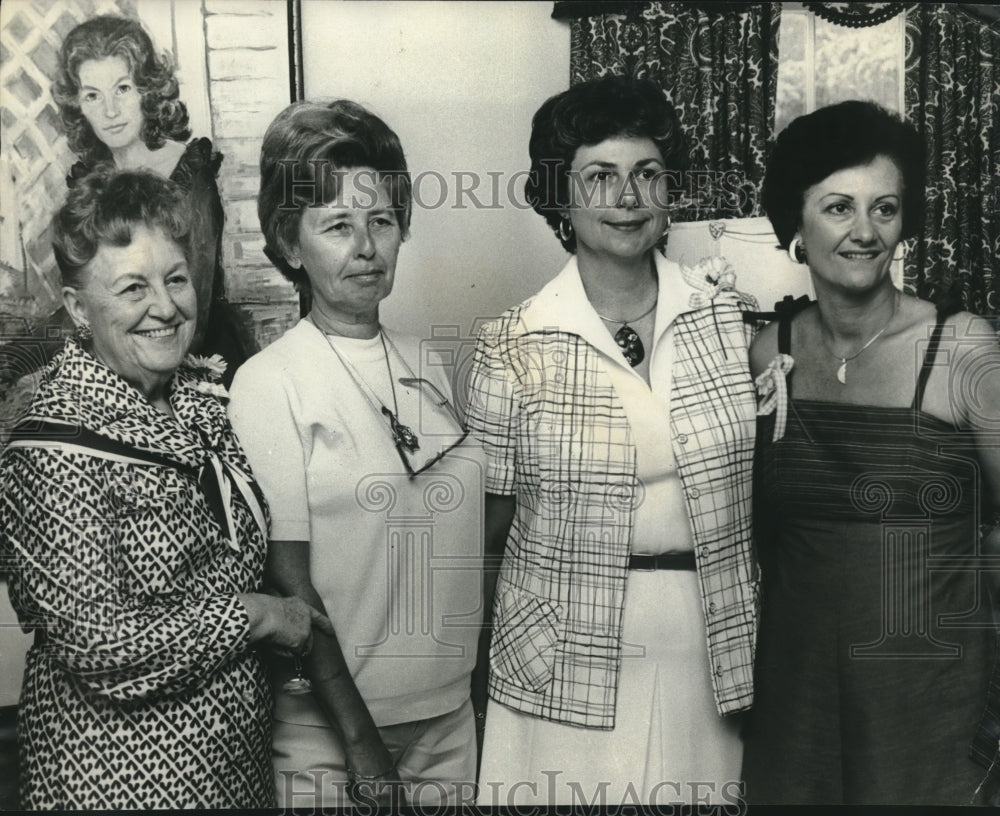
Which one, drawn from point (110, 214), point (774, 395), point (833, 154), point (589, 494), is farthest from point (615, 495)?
→ point (110, 214)

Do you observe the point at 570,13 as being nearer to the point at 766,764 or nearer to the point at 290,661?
the point at 290,661

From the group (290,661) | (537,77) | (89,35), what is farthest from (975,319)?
(89,35)

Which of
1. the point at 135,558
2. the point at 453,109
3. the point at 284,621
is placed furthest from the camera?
the point at 453,109

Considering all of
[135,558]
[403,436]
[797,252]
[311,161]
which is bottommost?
[135,558]

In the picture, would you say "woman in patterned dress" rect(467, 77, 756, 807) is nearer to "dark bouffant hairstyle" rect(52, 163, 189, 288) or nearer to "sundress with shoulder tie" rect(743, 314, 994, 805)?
"sundress with shoulder tie" rect(743, 314, 994, 805)

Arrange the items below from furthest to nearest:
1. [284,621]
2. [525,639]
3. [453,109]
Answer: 1. [453,109]
2. [525,639]
3. [284,621]

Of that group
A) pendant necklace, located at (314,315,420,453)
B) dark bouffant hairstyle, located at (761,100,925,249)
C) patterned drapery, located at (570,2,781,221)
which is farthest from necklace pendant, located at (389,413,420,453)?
dark bouffant hairstyle, located at (761,100,925,249)

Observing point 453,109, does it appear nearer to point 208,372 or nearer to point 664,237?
point 664,237

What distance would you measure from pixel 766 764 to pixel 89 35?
2.40 meters

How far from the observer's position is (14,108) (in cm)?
253

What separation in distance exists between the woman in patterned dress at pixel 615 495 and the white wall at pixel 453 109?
0.26 ft

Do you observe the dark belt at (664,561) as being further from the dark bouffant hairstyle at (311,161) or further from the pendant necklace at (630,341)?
the dark bouffant hairstyle at (311,161)

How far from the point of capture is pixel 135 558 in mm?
2236

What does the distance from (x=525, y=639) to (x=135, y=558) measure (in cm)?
90
